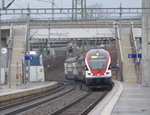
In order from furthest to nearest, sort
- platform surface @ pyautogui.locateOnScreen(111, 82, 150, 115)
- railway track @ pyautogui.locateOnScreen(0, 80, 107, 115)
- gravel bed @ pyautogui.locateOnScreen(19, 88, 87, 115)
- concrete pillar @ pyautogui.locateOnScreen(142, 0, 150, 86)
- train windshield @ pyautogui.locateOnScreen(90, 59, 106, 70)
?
train windshield @ pyautogui.locateOnScreen(90, 59, 106, 70)
concrete pillar @ pyautogui.locateOnScreen(142, 0, 150, 86)
gravel bed @ pyautogui.locateOnScreen(19, 88, 87, 115)
railway track @ pyautogui.locateOnScreen(0, 80, 107, 115)
platform surface @ pyautogui.locateOnScreen(111, 82, 150, 115)

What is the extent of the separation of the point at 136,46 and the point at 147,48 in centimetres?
2657

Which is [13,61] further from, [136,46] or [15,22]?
[136,46]

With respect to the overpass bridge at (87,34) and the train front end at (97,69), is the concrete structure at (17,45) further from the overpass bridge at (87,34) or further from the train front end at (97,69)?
the train front end at (97,69)

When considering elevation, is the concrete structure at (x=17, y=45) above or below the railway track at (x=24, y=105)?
above

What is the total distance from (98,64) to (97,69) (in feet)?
1.56

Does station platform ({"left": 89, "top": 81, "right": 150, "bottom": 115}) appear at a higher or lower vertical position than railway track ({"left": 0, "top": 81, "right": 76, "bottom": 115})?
higher

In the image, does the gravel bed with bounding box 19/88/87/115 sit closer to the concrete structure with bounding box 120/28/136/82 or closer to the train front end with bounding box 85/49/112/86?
the train front end with bounding box 85/49/112/86

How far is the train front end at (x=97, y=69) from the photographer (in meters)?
40.5

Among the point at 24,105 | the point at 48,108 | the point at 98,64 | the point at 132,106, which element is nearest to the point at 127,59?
the point at 98,64

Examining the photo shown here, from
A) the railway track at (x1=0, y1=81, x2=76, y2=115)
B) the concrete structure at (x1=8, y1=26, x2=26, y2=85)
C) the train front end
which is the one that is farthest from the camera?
the concrete structure at (x1=8, y1=26, x2=26, y2=85)

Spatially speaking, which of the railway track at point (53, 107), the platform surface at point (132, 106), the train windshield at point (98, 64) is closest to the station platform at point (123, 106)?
the platform surface at point (132, 106)

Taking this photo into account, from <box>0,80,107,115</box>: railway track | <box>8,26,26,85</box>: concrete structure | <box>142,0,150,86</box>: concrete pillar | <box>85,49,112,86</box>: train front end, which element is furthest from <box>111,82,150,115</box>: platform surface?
<box>8,26,26,85</box>: concrete structure

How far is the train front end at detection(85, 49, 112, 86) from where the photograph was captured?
1593 inches

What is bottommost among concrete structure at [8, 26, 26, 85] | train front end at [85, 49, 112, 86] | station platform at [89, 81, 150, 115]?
station platform at [89, 81, 150, 115]
